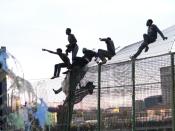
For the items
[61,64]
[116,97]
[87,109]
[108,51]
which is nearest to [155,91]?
[116,97]

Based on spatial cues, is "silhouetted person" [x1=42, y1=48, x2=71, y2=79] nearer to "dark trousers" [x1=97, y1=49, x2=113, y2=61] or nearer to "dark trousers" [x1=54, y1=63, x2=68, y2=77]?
"dark trousers" [x1=54, y1=63, x2=68, y2=77]

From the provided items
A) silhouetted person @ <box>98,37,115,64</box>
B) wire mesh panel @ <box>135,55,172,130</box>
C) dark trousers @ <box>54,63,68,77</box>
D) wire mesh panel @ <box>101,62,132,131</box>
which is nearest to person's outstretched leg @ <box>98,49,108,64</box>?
silhouetted person @ <box>98,37,115,64</box>

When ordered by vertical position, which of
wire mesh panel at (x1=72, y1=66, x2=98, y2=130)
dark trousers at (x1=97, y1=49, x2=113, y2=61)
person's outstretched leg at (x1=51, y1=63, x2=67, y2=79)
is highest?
dark trousers at (x1=97, y1=49, x2=113, y2=61)

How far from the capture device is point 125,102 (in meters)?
9.84

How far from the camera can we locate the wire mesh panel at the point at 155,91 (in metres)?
9.02

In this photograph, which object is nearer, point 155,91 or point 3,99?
point 155,91

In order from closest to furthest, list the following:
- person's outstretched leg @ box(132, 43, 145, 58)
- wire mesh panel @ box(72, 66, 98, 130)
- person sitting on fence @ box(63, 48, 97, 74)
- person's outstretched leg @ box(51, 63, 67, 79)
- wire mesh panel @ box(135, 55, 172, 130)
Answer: wire mesh panel @ box(135, 55, 172, 130) → person's outstretched leg @ box(132, 43, 145, 58) → wire mesh panel @ box(72, 66, 98, 130) → person sitting on fence @ box(63, 48, 97, 74) → person's outstretched leg @ box(51, 63, 67, 79)

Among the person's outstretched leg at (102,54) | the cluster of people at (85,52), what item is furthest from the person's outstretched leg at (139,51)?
the person's outstretched leg at (102,54)

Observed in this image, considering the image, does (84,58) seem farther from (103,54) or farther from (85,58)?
(103,54)

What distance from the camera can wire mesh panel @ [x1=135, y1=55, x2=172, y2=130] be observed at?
29.6 feet

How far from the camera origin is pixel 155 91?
9.10 metres

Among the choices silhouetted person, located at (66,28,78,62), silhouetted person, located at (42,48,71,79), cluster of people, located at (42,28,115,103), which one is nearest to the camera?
cluster of people, located at (42,28,115,103)

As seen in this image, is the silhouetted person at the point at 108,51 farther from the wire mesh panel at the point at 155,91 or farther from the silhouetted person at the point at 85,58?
the wire mesh panel at the point at 155,91

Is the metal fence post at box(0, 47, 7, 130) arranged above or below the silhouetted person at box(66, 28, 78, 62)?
below
